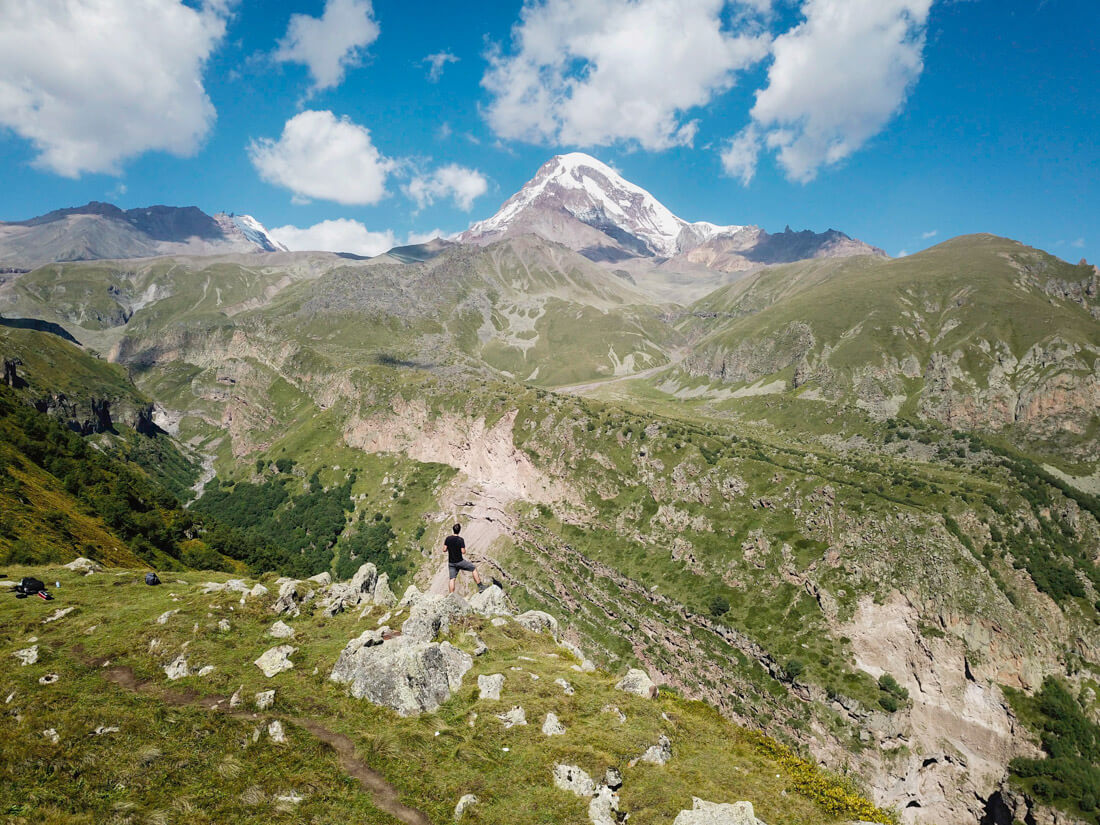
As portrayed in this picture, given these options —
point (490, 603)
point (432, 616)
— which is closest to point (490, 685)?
point (432, 616)

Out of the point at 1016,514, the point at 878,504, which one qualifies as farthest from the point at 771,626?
the point at 1016,514

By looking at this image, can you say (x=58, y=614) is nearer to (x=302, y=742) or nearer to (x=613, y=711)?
(x=302, y=742)

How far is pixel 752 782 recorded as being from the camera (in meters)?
21.3

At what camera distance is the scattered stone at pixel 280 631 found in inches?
1143

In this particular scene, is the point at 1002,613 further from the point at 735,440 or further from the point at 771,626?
the point at 735,440

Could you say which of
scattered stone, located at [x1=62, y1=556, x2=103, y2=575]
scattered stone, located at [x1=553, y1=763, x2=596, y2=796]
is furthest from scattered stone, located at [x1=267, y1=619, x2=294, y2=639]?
scattered stone, located at [x1=62, y1=556, x2=103, y2=575]

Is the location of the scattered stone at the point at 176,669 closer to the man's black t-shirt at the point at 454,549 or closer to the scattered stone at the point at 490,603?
the man's black t-shirt at the point at 454,549

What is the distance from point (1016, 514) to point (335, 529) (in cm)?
17291

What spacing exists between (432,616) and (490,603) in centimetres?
961

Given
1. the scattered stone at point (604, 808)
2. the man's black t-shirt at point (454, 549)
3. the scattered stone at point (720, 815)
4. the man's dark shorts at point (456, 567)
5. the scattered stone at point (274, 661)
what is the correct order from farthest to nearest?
the man's black t-shirt at point (454, 549), the man's dark shorts at point (456, 567), the scattered stone at point (274, 661), the scattered stone at point (604, 808), the scattered stone at point (720, 815)

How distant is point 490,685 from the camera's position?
2566 cm

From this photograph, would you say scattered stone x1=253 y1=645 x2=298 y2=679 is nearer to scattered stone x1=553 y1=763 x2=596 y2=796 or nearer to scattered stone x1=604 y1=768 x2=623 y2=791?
scattered stone x1=553 y1=763 x2=596 y2=796

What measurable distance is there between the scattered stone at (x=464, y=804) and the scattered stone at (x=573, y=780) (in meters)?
3.56

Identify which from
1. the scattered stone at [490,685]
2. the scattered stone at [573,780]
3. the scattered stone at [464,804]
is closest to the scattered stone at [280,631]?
the scattered stone at [490,685]
